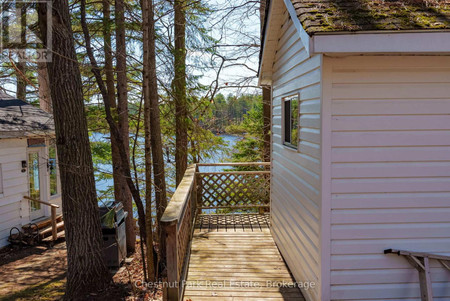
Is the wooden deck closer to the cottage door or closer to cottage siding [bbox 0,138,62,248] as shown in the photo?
cottage siding [bbox 0,138,62,248]

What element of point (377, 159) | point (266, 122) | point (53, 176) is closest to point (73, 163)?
point (377, 159)

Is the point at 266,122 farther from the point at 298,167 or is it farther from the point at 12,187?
the point at 12,187

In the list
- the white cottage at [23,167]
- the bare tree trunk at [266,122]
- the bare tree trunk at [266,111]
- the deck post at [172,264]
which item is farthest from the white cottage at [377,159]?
the bare tree trunk at [266,122]

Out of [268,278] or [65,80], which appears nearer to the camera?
[268,278]

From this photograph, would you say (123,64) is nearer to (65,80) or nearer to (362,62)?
(65,80)

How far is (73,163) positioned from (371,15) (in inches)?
179

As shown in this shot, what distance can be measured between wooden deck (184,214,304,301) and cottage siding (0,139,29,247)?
534cm

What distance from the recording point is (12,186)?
9336 millimetres

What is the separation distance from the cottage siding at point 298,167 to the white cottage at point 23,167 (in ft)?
18.2

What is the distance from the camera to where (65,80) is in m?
5.37

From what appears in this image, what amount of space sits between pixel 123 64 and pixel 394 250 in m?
7.62

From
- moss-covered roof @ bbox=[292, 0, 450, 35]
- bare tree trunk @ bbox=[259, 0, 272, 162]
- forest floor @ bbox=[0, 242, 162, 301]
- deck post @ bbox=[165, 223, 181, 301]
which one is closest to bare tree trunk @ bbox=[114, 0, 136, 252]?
forest floor @ bbox=[0, 242, 162, 301]

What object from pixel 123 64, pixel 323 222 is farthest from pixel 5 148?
pixel 323 222

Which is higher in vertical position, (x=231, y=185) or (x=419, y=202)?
(x=419, y=202)
